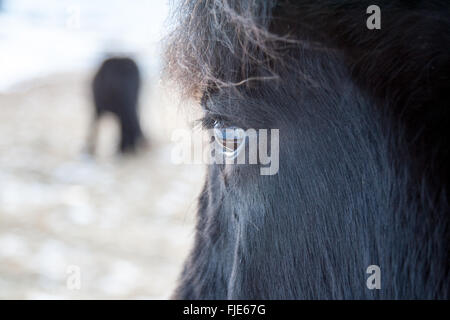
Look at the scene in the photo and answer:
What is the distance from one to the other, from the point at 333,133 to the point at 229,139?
0.22 metres

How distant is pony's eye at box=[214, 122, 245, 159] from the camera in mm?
1187

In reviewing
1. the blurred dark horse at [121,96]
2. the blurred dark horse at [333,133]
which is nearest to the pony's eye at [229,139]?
the blurred dark horse at [333,133]

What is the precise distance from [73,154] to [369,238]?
767cm

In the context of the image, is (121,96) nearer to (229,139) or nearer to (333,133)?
(229,139)

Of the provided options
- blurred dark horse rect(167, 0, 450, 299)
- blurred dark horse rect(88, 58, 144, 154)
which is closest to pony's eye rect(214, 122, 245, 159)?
blurred dark horse rect(167, 0, 450, 299)

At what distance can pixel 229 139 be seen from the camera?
3.95 feet

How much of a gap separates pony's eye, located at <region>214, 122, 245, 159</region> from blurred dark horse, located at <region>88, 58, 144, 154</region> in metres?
7.74

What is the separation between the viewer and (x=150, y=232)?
5.21 m

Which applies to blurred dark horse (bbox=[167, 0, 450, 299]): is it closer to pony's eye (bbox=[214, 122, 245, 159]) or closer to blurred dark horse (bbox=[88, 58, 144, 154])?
pony's eye (bbox=[214, 122, 245, 159])

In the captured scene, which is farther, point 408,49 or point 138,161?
point 138,161
